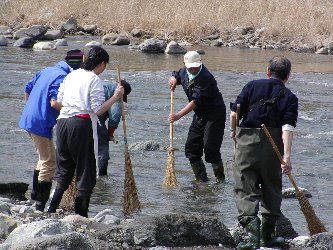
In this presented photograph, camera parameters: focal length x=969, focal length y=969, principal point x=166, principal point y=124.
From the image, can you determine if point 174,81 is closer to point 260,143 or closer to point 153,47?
point 260,143

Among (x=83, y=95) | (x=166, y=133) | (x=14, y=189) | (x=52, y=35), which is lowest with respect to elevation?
(x=52, y=35)

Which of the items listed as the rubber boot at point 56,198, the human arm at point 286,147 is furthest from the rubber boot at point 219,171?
the human arm at point 286,147

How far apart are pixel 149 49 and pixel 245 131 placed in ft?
73.2

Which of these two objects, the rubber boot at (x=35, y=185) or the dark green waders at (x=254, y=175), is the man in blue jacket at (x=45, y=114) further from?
the dark green waders at (x=254, y=175)

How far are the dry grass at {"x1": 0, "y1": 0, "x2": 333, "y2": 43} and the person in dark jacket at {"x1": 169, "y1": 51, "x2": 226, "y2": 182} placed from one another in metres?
21.4

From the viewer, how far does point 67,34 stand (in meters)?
36.5

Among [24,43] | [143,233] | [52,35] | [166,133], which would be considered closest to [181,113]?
[143,233]

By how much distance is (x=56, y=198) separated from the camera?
9.05 metres

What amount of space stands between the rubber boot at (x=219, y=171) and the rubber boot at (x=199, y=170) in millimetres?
133

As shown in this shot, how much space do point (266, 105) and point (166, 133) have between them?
26.5 feet

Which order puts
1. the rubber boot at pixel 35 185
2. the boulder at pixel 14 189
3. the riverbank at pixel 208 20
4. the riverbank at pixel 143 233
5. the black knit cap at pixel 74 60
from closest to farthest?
1. the riverbank at pixel 143 233
2. the black knit cap at pixel 74 60
3. the rubber boot at pixel 35 185
4. the boulder at pixel 14 189
5. the riverbank at pixel 208 20

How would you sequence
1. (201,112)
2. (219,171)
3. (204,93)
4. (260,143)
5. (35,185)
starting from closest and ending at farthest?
(260,143)
(35,185)
(204,93)
(201,112)
(219,171)

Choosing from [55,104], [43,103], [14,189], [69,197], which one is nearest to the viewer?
[55,104]

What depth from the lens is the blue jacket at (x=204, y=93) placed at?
452 inches
